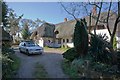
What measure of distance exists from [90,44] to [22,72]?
6.86 meters

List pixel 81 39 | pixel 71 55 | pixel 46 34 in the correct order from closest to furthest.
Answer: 1. pixel 81 39
2. pixel 71 55
3. pixel 46 34

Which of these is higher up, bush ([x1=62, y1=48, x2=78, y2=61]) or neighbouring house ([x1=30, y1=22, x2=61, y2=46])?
neighbouring house ([x1=30, y1=22, x2=61, y2=46])

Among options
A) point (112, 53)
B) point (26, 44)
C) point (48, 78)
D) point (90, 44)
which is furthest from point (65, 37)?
point (48, 78)

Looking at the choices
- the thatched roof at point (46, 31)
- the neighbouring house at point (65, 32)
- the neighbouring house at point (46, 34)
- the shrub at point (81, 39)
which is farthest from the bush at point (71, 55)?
the thatched roof at point (46, 31)

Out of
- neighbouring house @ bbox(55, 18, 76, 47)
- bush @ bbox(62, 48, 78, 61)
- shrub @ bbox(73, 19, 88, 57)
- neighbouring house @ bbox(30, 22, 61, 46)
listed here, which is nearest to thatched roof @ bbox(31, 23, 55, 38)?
neighbouring house @ bbox(30, 22, 61, 46)

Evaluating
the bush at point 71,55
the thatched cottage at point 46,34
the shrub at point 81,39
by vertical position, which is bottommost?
the bush at point 71,55

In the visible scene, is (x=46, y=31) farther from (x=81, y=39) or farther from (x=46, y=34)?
(x=81, y=39)

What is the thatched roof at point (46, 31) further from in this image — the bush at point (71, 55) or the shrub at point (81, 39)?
the shrub at point (81, 39)

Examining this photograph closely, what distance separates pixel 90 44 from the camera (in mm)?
17953

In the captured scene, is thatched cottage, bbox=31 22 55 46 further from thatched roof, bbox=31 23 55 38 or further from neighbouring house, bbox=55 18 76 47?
neighbouring house, bbox=55 18 76 47

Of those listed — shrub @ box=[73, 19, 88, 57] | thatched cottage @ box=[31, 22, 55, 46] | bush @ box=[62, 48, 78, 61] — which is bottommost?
bush @ box=[62, 48, 78, 61]

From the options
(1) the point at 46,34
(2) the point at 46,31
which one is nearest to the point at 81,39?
(1) the point at 46,34

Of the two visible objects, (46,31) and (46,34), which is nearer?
(46,34)

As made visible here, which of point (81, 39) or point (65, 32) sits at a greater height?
point (65, 32)
